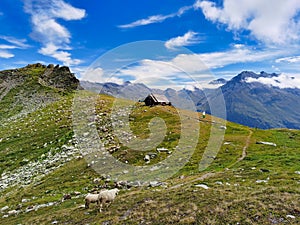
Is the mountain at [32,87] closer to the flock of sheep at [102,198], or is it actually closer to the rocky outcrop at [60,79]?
the rocky outcrop at [60,79]

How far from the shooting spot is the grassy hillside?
56.9 ft

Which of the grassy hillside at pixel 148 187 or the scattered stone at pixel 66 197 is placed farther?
the scattered stone at pixel 66 197

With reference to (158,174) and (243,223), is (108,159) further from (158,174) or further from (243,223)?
(243,223)

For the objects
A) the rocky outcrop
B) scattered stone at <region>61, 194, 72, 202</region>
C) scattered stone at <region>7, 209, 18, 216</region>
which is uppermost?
the rocky outcrop

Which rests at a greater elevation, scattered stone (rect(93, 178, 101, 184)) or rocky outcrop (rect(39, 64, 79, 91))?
rocky outcrop (rect(39, 64, 79, 91))

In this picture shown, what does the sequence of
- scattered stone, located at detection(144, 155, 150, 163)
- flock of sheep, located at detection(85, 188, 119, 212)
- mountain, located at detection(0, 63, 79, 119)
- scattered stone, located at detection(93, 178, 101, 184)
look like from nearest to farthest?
A: flock of sheep, located at detection(85, 188, 119, 212), scattered stone, located at detection(93, 178, 101, 184), scattered stone, located at detection(144, 155, 150, 163), mountain, located at detection(0, 63, 79, 119)

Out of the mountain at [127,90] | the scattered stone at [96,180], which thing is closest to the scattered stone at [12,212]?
the scattered stone at [96,180]

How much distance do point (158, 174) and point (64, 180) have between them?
1289cm

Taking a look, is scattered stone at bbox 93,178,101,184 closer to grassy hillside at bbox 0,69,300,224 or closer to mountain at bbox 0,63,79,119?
grassy hillside at bbox 0,69,300,224

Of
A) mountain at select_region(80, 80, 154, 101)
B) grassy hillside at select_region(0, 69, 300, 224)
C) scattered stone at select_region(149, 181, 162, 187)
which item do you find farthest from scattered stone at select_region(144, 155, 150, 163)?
mountain at select_region(80, 80, 154, 101)

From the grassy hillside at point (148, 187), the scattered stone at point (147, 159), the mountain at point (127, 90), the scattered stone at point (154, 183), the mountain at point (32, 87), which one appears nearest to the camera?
the grassy hillside at point (148, 187)

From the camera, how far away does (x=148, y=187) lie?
91.8 ft

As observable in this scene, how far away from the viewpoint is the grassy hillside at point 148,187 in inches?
683

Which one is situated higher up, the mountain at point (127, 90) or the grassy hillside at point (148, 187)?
the mountain at point (127, 90)
